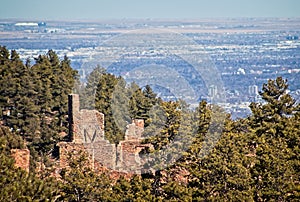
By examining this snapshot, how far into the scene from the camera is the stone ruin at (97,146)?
84.3 ft

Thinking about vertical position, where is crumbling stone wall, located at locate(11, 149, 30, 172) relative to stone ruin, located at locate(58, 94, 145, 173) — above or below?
below

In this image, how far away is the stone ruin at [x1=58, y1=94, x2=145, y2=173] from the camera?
25.7 metres

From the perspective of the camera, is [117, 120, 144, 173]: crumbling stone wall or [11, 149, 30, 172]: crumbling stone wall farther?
[11, 149, 30, 172]: crumbling stone wall

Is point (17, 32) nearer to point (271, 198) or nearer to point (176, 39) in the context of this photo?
point (176, 39)

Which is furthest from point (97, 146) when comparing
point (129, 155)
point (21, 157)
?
point (21, 157)

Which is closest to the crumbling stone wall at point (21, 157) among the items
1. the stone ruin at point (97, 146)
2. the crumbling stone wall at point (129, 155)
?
the stone ruin at point (97, 146)

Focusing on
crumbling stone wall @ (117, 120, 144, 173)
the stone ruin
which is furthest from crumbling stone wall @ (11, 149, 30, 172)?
crumbling stone wall @ (117, 120, 144, 173)

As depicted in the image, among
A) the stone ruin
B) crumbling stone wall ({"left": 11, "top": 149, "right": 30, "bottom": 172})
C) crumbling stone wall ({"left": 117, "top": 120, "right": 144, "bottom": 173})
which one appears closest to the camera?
crumbling stone wall ({"left": 117, "top": 120, "right": 144, "bottom": 173})

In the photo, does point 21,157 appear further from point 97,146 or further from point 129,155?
point 129,155

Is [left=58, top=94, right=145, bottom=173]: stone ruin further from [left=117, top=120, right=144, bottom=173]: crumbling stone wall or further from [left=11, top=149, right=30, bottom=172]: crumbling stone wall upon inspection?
[left=11, top=149, right=30, bottom=172]: crumbling stone wall

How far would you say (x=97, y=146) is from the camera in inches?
1025

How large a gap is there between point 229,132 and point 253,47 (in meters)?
115

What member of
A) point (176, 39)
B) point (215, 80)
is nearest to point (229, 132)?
point (215, 80)

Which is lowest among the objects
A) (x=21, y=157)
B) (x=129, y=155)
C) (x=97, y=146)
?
(x=21, y=157)
